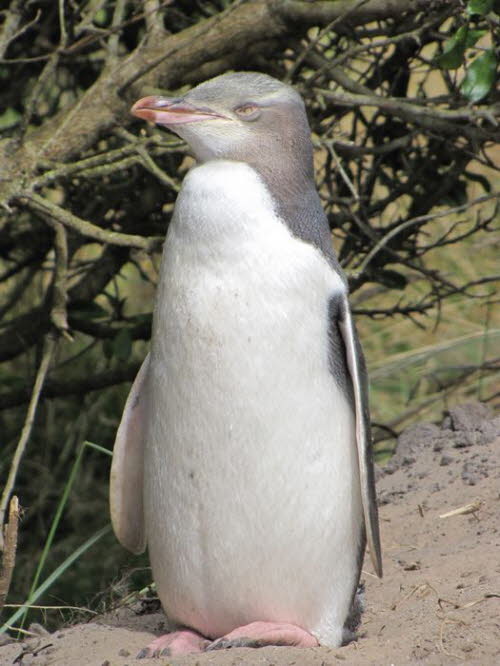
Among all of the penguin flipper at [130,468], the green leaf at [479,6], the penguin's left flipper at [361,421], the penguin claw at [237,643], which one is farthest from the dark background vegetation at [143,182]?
the penguin's left flipper at [361,421]

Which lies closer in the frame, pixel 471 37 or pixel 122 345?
pixel 471 37

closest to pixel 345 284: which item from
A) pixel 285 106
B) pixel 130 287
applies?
pixel 285 106

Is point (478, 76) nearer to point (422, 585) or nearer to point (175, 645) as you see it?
point (422, 585)

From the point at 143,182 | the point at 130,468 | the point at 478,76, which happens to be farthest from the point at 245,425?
the point at 143,182

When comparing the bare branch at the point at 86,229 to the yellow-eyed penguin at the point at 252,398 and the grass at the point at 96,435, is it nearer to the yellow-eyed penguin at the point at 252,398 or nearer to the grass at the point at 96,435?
the yellow-eyed penguin at the point at 252,398

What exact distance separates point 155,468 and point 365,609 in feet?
2.18

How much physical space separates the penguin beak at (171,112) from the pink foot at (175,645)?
45.5 inches

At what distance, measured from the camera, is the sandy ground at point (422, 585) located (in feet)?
7.68

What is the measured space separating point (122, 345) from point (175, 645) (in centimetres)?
159

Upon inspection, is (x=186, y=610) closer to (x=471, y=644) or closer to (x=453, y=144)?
(x=471, y=644)

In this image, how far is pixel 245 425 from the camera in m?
2.47

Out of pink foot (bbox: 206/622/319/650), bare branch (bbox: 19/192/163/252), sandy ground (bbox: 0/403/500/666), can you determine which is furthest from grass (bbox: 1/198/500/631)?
pink foot (bbox: 206/622/319/650)

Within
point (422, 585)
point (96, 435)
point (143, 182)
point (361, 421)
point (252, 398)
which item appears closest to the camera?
point (252, 398)

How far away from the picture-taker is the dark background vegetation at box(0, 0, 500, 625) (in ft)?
11.2
